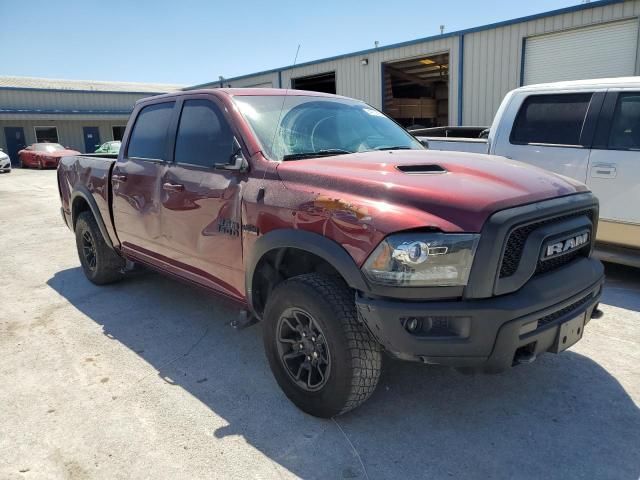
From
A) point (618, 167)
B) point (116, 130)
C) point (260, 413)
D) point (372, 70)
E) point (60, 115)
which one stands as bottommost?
point (260, 413)

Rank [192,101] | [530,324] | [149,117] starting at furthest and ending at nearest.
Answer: [149,117] < [192,101] < [530,324]

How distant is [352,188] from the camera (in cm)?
262

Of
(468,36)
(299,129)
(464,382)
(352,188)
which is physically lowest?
(464,382)

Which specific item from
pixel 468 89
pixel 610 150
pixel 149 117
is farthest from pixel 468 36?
pixel 149 117

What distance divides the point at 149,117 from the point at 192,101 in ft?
2.72

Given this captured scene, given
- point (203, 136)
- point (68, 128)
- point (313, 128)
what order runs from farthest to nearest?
point (68, 128)
point (203, 136)
point (313, 128)

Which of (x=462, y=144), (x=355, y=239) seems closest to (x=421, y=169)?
(x=355, y=239)

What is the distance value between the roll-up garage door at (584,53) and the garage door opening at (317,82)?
7300 millimetres

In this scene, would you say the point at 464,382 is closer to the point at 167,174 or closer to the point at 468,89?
the point at 167,174

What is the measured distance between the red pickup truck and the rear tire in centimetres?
141

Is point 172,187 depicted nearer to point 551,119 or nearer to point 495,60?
point 551,119

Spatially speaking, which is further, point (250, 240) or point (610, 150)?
point (610, 150)

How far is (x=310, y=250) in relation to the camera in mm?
2656

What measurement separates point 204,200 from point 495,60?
1096cm
